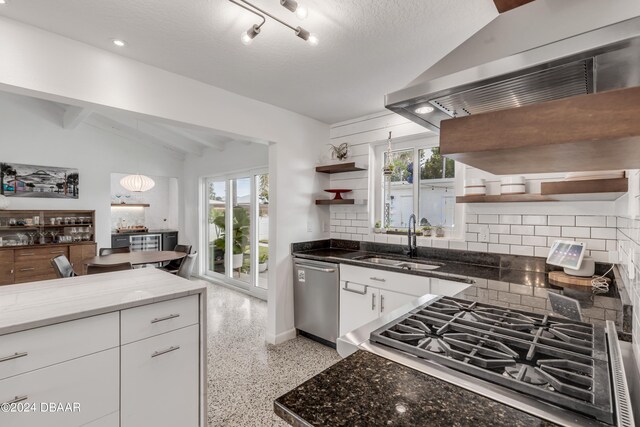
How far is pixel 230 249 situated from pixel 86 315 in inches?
169

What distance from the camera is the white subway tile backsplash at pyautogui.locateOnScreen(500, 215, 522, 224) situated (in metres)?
2.53

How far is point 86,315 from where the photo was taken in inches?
55.1

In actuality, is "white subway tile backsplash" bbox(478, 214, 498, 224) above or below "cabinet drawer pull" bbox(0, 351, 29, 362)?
above

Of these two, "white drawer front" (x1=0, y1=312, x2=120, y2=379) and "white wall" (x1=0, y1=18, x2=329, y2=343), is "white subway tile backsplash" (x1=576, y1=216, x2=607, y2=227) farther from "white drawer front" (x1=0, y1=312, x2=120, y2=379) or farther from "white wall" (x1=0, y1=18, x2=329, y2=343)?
"white drawer front" (x1=0, y1=312, x2=120, y2=379)

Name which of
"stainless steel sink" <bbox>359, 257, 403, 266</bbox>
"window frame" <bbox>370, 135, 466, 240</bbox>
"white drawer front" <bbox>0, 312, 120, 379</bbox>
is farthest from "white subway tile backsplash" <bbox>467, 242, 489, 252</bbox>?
"white drawer front" <bbox>0, 312, 120, 379</bbox>

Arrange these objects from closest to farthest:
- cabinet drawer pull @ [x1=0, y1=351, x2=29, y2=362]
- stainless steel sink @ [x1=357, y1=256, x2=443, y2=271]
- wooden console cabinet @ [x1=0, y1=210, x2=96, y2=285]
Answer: cabinet drawer pull @ [x1=0, y1=351, x2=29, y2=362], stainless steel sink @ [x1=357, y1=256, x2=443, y2=271], wooden console cabinet @ [x1=0, y1=210, x2=96, y2=285]

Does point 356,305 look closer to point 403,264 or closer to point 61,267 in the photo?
point 403,264

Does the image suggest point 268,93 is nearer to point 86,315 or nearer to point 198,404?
point 86,315

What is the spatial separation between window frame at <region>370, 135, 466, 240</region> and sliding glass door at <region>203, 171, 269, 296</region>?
74.7 inches

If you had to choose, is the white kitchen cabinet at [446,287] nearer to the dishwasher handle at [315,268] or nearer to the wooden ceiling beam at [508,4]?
the dishwasher handle at [315,268]

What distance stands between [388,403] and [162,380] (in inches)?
58.9

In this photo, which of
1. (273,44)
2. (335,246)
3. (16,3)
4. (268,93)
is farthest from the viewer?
(335,246)

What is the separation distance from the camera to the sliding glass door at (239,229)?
199 inches

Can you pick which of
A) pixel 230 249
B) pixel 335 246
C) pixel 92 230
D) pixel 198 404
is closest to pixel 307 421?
pixel 198 404
